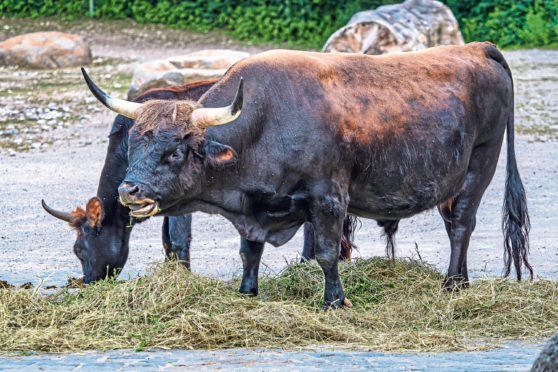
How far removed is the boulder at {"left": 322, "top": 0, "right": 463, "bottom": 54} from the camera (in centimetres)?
1841

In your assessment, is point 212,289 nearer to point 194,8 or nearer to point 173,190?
point 173,190

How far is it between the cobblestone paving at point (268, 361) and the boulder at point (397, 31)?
12534 mm

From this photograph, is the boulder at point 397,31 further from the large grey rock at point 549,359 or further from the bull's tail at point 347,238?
the large grey rock at point 549,359

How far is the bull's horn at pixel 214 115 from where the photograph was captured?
6.93m

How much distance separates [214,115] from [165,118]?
35 cm

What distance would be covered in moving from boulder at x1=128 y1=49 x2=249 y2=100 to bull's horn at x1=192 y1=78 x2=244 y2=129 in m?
8.62

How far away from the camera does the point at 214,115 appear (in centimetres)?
704

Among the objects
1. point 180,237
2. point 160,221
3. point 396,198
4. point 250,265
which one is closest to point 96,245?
point 180,237

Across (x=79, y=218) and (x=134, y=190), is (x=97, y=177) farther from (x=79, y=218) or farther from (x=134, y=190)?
(x=134, y=190)

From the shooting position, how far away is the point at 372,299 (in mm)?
7852

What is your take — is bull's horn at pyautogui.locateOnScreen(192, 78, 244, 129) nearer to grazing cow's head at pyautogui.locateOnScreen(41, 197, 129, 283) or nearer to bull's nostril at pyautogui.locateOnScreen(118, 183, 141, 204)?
bull's nostril at pyautogui.locateOnScreen(118, 183, 141, 204)

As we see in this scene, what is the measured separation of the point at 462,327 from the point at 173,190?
7.45 ft

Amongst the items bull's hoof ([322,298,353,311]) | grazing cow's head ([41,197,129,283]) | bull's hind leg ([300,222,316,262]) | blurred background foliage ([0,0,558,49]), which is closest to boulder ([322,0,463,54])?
blurred background foliage ([0,0,558,49])

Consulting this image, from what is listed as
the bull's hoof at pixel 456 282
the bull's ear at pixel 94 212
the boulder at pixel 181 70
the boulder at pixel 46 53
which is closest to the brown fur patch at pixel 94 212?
the bull's ear at pixel 94 212
